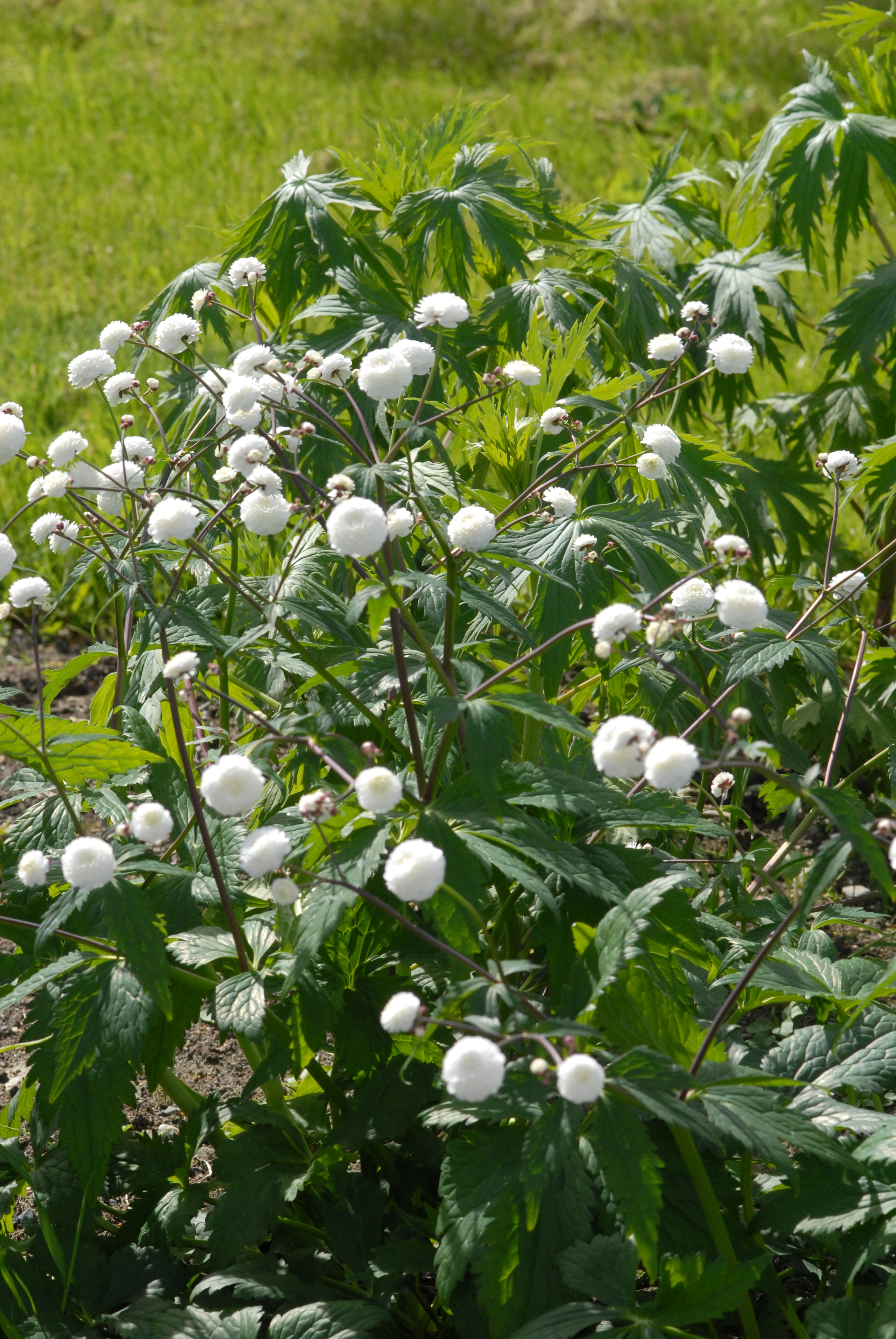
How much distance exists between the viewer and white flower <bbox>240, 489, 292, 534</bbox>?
1.43 meters

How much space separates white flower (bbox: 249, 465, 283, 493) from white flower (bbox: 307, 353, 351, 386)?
21cm

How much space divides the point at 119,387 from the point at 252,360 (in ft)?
0.79

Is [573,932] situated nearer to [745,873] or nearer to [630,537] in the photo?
[630,537]

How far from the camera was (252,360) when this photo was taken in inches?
62.4

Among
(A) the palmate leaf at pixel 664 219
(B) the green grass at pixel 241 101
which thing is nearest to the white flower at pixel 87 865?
(A) the palmate leaf at pixel 664 219

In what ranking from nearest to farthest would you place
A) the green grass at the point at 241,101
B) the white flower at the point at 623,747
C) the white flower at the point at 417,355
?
the white flower at the point at 623,747
the white flower at the point at 417,355
the green grass at the point at 241,101

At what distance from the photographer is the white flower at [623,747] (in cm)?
117

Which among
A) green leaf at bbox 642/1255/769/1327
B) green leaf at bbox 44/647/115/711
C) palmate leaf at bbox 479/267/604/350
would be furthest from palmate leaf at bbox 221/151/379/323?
green leaf at bbox 642/1255/769/1327

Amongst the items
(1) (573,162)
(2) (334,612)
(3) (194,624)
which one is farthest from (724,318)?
(1) (573,162)

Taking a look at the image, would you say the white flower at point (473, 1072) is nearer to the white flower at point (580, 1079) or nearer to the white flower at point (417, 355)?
the white flower at point (580, 1079)

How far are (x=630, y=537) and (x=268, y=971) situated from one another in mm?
771

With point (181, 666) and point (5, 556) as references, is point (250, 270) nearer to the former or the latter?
point (5, 556)

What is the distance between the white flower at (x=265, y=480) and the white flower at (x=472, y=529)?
0.22m

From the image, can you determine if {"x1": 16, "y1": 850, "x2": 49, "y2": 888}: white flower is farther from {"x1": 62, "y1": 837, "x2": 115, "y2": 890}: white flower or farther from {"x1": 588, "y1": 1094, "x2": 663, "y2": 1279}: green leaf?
{"x1": 588, "y1": 1094, "x2": 663, "y2": 1279}: green leaf
